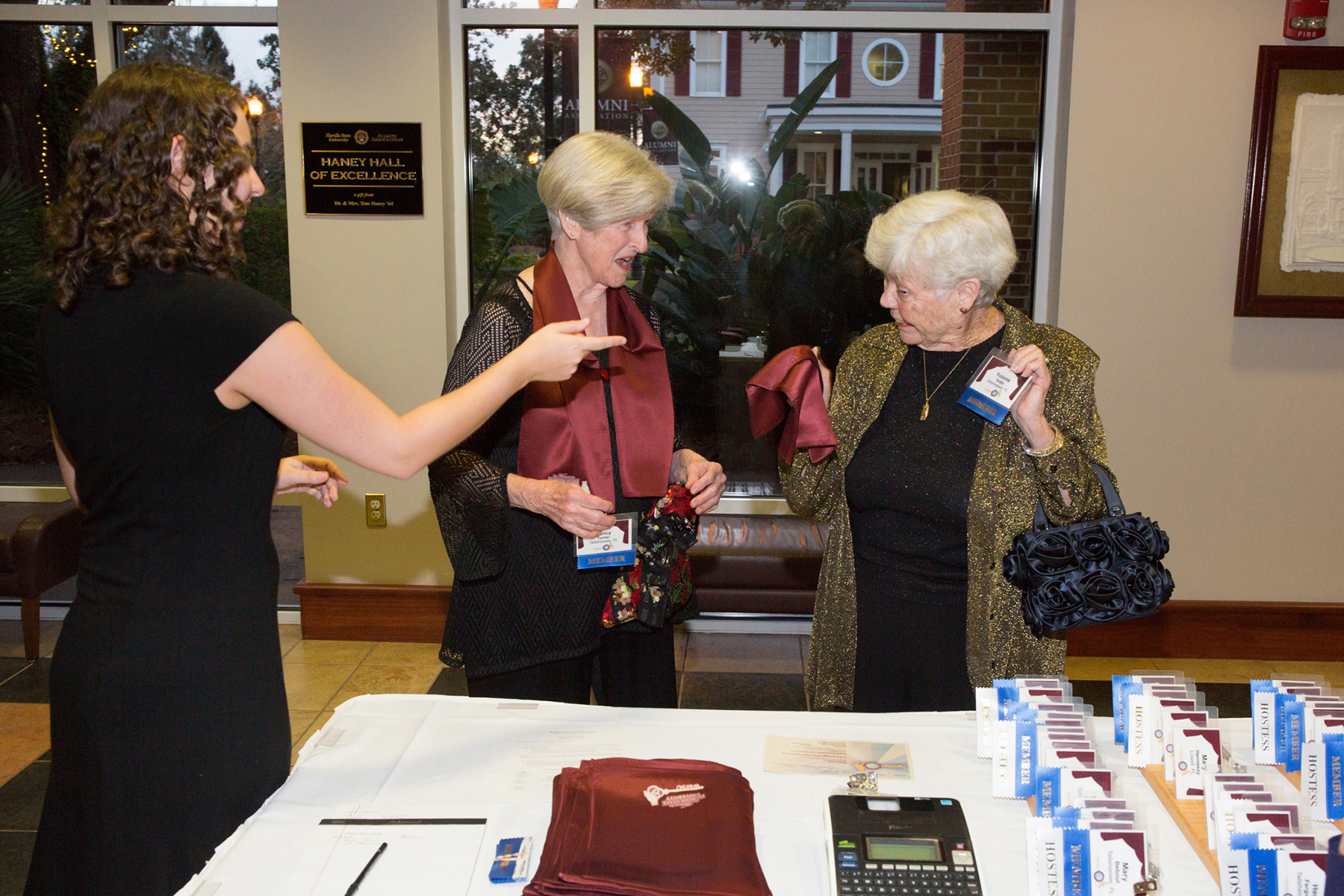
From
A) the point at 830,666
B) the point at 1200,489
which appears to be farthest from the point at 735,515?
the point at 830,666

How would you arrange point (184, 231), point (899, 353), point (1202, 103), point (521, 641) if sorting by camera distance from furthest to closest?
1. point (1202, 103)
2. point (899, 353)
3. point (521, 641)
4. point (184, 231)

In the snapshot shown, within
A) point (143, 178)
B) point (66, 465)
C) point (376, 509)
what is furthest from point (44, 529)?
point (143, 178)

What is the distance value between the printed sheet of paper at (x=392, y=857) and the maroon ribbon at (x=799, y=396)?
3.09ft

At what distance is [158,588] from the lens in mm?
1392

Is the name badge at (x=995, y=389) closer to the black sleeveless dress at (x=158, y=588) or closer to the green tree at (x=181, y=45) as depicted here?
the black sleeveless dress at (x=158, y=588)

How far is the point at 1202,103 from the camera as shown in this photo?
4.03 metres

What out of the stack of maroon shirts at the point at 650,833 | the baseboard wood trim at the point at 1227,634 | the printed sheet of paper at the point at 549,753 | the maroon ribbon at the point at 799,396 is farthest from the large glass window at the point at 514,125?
the stack of maroon shirts at the point at 650,833

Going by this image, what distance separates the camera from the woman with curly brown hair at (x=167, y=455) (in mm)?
1338

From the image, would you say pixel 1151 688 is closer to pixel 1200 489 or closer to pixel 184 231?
pixel 184 231

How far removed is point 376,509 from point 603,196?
290 centimetres

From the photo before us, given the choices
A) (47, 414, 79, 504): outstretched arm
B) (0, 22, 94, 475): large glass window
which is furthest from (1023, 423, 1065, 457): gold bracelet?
(0, 22, 94, 475): large glass window

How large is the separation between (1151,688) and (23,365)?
17.0 ft

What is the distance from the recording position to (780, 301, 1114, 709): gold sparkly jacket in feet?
6.63

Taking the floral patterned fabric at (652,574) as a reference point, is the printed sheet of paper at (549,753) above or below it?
below
